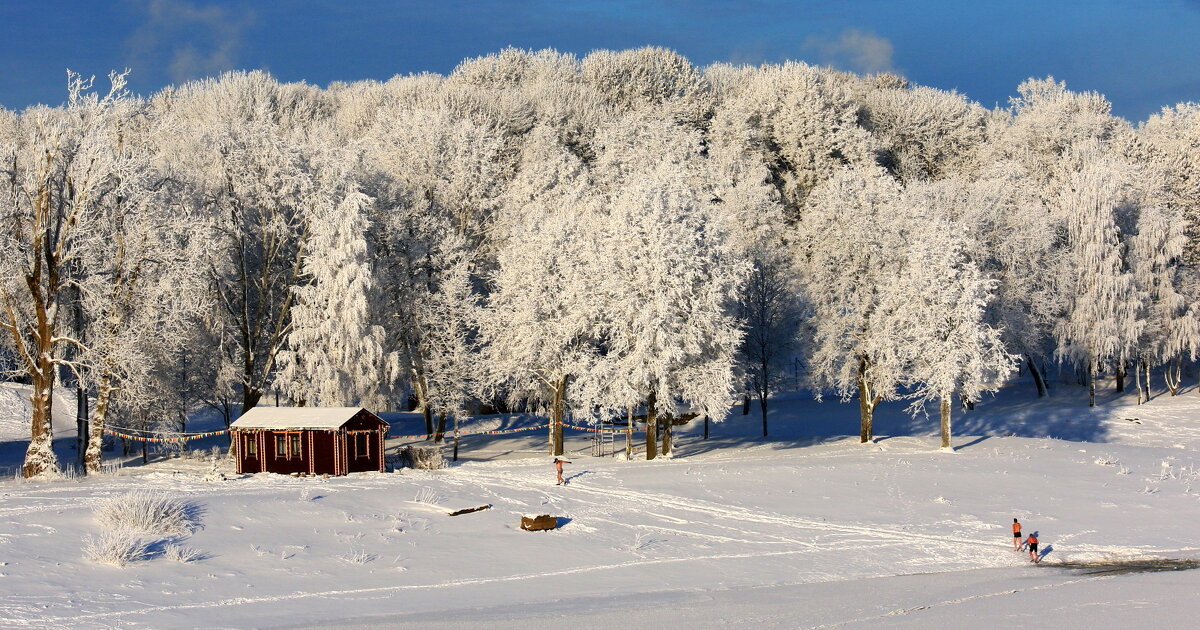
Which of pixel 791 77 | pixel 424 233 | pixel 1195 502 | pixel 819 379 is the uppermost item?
pixel 791 77

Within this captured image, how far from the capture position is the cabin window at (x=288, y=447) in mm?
38062

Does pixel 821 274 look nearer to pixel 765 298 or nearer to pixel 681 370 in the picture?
pixel 765 298

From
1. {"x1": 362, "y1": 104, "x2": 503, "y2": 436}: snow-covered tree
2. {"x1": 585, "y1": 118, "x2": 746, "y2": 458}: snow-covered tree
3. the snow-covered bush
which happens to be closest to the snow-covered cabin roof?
the snow-covered bush

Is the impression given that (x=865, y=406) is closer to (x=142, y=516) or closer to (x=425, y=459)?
(x=425, y=459)

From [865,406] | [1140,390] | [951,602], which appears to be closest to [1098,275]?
[1140,390]

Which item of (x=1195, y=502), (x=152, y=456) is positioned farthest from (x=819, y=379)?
(x=152, y=456)

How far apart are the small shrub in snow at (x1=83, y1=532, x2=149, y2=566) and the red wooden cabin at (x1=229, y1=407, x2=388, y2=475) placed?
55.9ft

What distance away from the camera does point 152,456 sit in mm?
48750

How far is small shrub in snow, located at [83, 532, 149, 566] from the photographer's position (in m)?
20.0

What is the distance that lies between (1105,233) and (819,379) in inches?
767

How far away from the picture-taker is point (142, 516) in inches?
874

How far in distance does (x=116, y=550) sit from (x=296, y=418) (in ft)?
61.7

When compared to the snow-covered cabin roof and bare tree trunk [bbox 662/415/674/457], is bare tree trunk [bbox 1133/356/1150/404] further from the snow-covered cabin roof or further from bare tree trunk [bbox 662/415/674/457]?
the snow-covered cabin roof

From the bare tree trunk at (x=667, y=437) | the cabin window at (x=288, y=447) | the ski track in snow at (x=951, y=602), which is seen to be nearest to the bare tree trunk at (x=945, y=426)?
the bare tree trunk at (x=667, y=437)
